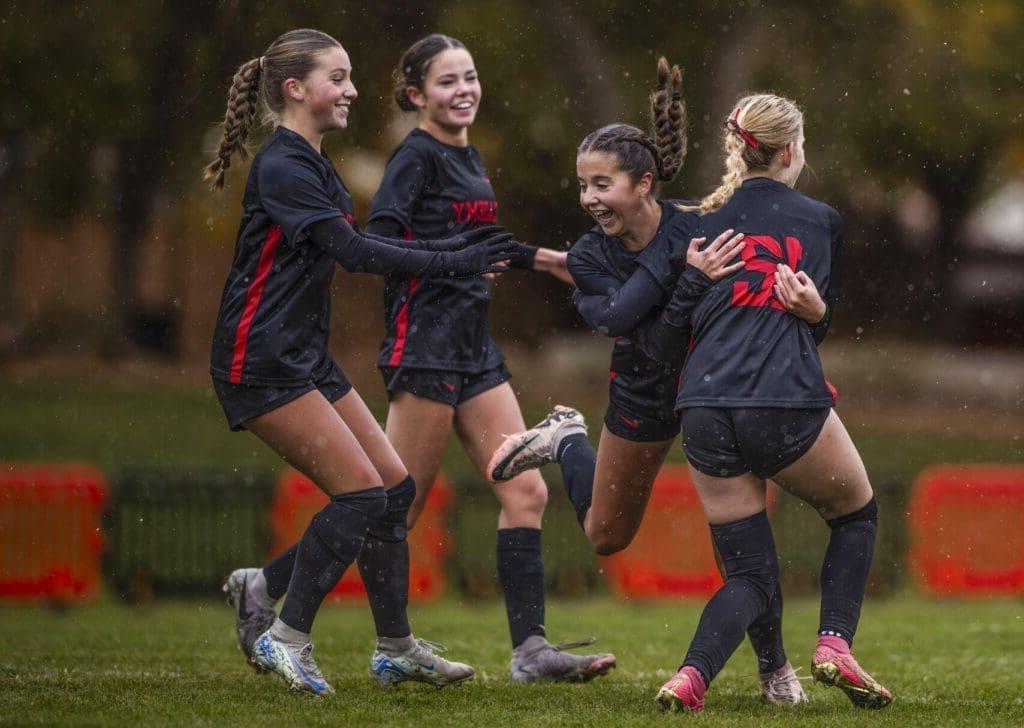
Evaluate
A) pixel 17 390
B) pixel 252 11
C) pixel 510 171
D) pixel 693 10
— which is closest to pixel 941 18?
pixel 693 10

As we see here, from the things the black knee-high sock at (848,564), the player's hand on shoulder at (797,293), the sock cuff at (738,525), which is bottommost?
the black knee-high sock at (848,564)

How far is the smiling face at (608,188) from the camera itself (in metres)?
5.26

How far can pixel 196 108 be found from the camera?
19.9m

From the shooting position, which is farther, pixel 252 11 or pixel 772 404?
pixel 252 11

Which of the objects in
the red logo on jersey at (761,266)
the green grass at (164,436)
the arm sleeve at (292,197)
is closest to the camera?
the red logo on jersey at (761,266)

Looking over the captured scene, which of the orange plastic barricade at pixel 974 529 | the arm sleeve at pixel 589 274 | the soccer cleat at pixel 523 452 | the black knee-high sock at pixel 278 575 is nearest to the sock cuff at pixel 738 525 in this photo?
the arm sleeve at pixel 589 274

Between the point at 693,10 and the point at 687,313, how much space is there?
16534mm

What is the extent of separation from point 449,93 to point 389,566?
1.88 m

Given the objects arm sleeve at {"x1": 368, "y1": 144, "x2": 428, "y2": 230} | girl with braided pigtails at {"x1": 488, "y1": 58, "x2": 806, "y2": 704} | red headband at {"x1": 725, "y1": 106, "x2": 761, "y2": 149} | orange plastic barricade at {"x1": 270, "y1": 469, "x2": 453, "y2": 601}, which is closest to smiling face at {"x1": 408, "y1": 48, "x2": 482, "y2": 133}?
arm sleeve at {"x1": 368, "y1": 144, "x2": 428, "y2": 230}

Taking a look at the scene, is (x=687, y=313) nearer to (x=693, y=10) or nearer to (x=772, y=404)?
(x=772, y=404)

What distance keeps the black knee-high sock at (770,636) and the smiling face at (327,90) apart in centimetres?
227

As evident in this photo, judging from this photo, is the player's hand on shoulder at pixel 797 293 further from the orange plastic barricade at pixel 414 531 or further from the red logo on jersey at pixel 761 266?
the orange plastic barricade at pixel 414 531

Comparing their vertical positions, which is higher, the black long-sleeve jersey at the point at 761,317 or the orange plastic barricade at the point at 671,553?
the black long-sleeve jersey at the point at 761,317

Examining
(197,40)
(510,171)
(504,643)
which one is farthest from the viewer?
(510,171)
